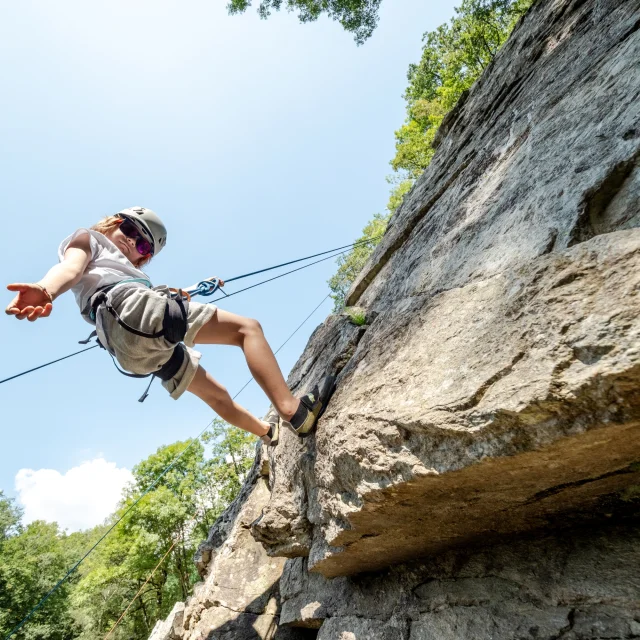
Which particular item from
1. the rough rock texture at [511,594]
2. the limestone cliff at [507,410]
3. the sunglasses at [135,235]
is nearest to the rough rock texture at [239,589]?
the limestone cliff at [507,410]

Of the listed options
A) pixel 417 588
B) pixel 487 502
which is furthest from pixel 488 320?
pixel 417 588

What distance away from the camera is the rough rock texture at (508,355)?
1487 millimetres

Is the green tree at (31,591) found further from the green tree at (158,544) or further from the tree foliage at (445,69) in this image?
the tree foliage at (445,69)

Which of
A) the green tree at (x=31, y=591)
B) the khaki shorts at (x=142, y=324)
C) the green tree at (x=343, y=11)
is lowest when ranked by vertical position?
the khaki shorts at (x=142, y=324)

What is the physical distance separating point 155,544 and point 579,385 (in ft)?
→ 79.7

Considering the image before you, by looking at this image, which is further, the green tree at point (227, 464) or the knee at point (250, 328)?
the green tree at point (227, 464)

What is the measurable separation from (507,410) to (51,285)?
97.9 inches

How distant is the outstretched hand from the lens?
6.72ft

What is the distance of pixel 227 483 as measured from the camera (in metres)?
23.7

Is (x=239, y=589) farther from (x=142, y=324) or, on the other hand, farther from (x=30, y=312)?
(x=30, y=312)

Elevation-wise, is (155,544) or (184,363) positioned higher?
(155,544)

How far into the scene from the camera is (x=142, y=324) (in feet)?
8.23

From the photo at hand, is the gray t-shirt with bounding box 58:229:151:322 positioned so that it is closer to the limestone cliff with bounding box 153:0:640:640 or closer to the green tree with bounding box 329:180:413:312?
the limestone cliff with bounding box 153:0:640:640

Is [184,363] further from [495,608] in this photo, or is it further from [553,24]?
[553,24]
